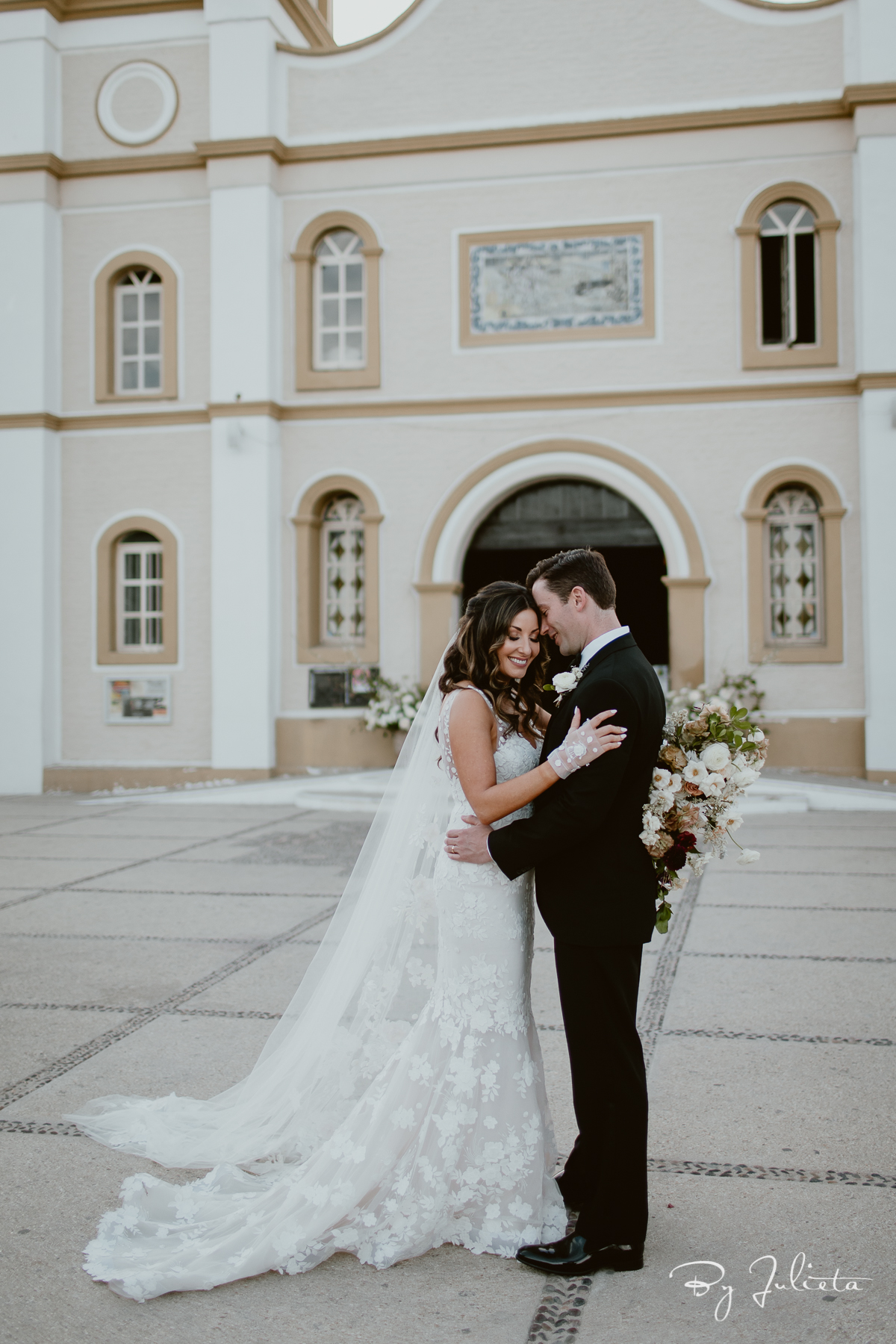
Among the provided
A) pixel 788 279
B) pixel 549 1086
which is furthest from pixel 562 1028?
pixel 788 279

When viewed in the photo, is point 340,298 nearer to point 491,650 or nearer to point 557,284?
point 557,284

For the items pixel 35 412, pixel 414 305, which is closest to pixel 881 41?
pixel 414 305

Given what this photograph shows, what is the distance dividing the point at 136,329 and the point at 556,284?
5.81 m

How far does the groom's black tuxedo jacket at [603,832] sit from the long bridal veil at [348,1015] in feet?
1.90

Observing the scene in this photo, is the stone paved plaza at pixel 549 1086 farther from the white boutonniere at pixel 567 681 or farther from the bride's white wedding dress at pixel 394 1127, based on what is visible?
the white boutonniere at pixel 567 681

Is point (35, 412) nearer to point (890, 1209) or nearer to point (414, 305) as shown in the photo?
point (414, 305)

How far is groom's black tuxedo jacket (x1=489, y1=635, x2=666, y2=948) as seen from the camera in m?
3.18

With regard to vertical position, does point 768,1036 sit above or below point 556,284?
below

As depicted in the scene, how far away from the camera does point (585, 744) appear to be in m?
3.14

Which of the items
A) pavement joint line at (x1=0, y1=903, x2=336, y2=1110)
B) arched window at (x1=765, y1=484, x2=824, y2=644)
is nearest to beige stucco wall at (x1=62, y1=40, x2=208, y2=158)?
arched window at (x1=765, y1=484, x2=824, y2=644)

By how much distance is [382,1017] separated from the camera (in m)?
3.77

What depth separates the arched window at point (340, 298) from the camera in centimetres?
1573

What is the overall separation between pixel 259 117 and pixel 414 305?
3109 mm

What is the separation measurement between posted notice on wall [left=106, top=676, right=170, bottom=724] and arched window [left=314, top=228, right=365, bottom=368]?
4774 millimetres
